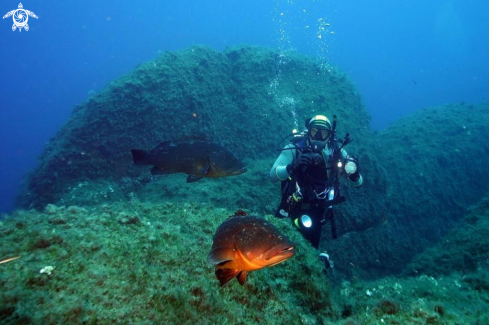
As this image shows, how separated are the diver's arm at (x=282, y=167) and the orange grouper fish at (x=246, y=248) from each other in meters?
3.49

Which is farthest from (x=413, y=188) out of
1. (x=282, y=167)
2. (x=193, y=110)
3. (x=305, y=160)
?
(x=193, y=110)

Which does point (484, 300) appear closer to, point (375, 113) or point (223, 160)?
point (223, 160)

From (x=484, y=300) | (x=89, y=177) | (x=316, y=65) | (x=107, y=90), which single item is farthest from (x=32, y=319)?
(x=316, y=65)

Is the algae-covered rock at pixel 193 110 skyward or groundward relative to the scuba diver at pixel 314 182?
skyward

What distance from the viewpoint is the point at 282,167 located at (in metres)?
5.39

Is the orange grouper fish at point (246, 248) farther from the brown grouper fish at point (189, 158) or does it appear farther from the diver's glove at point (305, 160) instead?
the diver's glove at point (305, 160)

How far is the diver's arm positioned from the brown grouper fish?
7.85 ft

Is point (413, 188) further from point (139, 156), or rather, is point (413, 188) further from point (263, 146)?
point (139, 156)

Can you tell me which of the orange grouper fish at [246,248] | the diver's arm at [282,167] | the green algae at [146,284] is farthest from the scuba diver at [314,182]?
the orange grouper fish at [246,248]

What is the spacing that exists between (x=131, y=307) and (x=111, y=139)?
7.26m

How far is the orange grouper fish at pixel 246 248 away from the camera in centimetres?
167

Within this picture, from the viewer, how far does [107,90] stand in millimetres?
8273

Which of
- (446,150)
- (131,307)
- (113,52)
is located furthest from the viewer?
(113,52)

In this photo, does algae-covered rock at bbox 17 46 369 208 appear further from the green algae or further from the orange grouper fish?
the orange grouper fish
